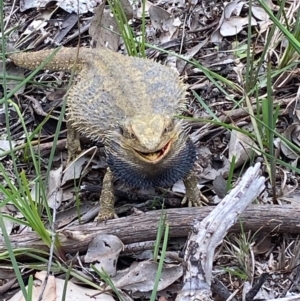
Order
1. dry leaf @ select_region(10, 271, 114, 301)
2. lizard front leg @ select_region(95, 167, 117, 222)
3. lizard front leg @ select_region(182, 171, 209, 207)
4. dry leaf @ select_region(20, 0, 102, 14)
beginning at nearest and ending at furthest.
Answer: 1. dry leaf @ select_region(10, 271, 114, 301)
2. lizard front leg @ select_region(95, 167, 117, 222)
3. lizard front leg @ select_region(182, 171, 209, 207)
4. dry leaf @ select_region(20, 0, 102, 14)

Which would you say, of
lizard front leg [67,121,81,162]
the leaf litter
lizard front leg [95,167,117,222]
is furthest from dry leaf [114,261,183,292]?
lizard front leg [67,121,81,162]

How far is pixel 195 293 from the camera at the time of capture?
2.68m

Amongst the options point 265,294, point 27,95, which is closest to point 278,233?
point 265,294

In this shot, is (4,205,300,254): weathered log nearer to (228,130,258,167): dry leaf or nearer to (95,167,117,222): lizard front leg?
(95,167,117,222): lizard front leg

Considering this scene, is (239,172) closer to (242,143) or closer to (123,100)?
(242,143)

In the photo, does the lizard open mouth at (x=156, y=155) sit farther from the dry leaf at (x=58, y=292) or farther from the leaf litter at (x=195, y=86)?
the dry leaf at (x=58, y=292)

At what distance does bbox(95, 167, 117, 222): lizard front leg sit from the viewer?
3.72m

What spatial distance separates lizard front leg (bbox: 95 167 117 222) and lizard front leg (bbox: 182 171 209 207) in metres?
0.43

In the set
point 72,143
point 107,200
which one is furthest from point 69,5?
point 107,200

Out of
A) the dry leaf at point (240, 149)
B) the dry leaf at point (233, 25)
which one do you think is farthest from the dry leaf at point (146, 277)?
the dry leaf at point (233, 25)

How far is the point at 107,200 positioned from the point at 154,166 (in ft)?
1.20

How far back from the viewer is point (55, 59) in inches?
191

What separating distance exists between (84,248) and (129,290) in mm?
365

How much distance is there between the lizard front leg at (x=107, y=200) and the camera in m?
3.72
